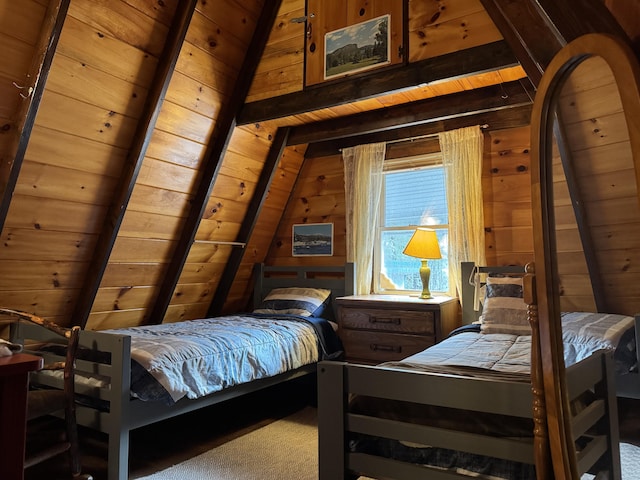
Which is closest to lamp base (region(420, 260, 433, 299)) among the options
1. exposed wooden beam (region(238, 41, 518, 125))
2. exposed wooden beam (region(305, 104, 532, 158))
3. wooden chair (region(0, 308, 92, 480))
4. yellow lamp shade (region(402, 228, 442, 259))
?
yellow lamp shade (region(402, 228, 442, 259))

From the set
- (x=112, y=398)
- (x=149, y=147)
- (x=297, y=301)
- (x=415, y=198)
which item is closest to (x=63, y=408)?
(x=112, y=398)

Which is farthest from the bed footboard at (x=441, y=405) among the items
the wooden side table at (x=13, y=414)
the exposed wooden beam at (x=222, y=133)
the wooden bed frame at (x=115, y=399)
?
the exposed wooden beam at (x=222, y=133)

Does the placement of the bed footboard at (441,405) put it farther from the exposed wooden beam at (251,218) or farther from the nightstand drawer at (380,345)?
the exposed wooden beam at (251,218)

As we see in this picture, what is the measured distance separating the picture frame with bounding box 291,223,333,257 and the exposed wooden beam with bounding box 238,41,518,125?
1285 millimetres

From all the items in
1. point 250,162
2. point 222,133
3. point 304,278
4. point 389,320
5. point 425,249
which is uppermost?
point 222,133

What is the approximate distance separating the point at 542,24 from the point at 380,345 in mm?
2196

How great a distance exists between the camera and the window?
3.62 meters

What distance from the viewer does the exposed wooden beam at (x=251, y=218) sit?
3.73m

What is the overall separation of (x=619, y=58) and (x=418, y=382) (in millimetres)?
1074

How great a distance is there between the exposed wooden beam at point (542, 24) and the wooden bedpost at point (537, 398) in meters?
0.61

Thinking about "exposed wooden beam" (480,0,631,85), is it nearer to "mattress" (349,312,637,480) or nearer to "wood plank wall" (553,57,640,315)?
"wood plank wall" (553,57,640,315)

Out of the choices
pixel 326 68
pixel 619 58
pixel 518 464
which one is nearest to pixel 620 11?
pixel 619 58

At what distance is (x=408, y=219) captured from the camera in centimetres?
382

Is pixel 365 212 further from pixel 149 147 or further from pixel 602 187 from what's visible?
pixel 602 187
